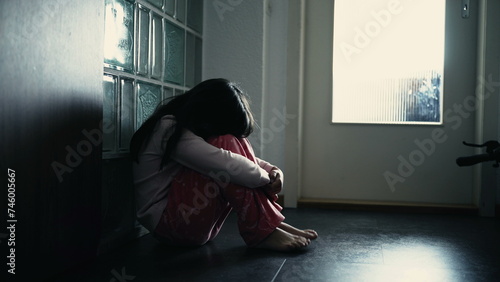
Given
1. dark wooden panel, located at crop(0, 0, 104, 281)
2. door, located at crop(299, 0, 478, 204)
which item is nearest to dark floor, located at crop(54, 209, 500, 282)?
dark wooden panel, located at crop(0, 0, 104, 281)

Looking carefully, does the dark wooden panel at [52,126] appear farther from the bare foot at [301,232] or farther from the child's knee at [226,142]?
the bare foot at [301,232]

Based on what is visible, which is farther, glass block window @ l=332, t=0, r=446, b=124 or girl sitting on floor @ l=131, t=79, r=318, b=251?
glass block window @ l=332, t=0, r=446, b=124

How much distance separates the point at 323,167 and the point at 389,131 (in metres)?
0.38

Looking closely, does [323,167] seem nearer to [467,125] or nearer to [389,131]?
[389,131]

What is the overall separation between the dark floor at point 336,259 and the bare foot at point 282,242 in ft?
0.07

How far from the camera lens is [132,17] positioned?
171 centimetres

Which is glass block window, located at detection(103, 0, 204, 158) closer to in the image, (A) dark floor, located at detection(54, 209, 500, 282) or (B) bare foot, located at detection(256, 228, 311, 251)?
(A) dark floor, located at detection(54, 209, 500, 282)
